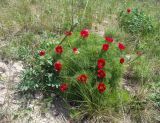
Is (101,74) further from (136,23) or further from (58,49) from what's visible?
(136,23)

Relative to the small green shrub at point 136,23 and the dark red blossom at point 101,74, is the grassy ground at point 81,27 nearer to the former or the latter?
the small green shrub at point 136,23

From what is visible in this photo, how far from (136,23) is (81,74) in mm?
1723

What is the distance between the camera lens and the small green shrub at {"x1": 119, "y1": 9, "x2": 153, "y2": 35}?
4613mm

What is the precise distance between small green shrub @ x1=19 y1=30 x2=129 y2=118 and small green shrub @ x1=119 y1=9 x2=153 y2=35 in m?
1.21

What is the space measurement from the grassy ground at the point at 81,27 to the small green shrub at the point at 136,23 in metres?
0.10

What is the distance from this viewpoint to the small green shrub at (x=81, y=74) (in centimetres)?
327

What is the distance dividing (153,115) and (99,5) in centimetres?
228

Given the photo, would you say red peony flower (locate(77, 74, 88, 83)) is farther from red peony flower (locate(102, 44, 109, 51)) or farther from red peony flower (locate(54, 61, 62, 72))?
red peony flower (locate(102, 44, 109, 51))

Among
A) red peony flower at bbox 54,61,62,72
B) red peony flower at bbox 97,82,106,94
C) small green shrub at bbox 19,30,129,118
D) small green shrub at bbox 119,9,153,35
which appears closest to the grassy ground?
small green shrub at bbox 119,9,153,35

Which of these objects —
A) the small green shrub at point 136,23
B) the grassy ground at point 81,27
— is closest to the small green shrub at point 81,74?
the grassy ground at point 81,27

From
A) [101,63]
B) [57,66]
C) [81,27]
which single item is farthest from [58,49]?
[81,27]

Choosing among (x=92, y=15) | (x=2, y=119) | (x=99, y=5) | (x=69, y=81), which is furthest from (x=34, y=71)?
(x=99, y=5)

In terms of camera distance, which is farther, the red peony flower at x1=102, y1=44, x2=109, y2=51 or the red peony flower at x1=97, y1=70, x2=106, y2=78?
the red peony flower at x1=102, y1=44, x2=109, y2=51

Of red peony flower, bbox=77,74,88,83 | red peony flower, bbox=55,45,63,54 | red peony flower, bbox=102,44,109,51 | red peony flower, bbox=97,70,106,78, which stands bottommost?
red peony flower, bbox=77,74,88,83
